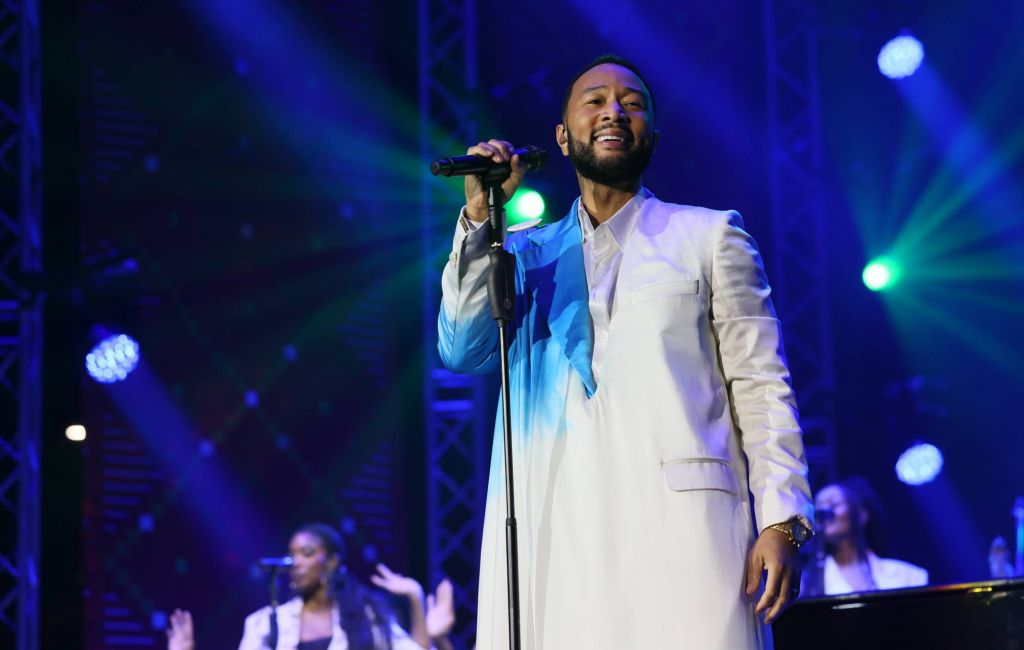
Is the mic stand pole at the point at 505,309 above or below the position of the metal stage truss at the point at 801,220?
below

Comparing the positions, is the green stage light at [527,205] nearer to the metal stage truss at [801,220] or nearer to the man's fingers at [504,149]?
the metal stage truss at [801,220]

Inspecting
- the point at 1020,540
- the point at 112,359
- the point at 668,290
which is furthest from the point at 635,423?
the point at 1020,540

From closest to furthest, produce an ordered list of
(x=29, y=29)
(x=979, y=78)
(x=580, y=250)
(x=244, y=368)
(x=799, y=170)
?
(x=580, y=250) < (x=29, y=29) < (x=244, y=368) < (x=799, y=170) < (x=979, y=78)

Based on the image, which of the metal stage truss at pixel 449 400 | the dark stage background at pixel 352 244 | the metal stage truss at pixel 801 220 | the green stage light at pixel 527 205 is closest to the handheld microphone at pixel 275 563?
the dark stage background at pixel 352 244

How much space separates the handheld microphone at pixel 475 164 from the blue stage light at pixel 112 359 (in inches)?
185

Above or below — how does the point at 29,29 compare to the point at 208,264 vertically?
above

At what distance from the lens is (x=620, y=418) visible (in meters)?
2.60

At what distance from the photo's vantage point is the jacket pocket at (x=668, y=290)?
8.81ft

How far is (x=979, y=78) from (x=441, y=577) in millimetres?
A: 5055

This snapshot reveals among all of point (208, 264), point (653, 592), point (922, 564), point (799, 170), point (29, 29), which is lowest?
point (922, 564)

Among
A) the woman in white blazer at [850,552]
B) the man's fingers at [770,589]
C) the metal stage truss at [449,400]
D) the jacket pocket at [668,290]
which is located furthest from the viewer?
the woman in white blazer at [850,552]

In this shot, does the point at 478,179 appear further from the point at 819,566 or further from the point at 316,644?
the point at 819,566

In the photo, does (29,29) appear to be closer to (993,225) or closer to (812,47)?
(812,47)

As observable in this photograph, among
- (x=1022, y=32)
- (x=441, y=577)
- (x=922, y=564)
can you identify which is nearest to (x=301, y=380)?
(x=441, y=577)
